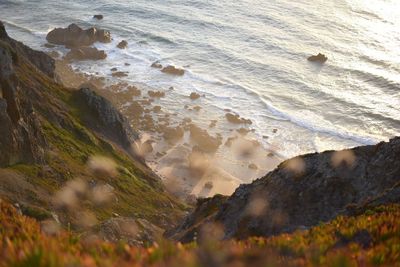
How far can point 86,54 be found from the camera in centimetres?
8806

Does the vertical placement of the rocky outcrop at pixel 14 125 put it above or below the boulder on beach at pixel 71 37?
above

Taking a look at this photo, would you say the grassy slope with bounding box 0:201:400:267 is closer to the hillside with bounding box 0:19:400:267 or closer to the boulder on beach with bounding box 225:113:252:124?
the hillside with bounding box 0:19:400:267

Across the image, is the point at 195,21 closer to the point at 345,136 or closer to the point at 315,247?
the point at 345,136

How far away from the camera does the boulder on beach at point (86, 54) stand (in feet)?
287

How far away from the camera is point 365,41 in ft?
322

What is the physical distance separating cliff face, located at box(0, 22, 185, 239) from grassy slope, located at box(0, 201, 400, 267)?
16223 mm

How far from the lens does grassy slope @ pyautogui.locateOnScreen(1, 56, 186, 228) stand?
3519 centimetres

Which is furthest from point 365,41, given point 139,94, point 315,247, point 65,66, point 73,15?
point 315,247

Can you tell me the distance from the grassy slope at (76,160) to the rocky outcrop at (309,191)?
1476 centimetres

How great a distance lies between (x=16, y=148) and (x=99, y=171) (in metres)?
9.36

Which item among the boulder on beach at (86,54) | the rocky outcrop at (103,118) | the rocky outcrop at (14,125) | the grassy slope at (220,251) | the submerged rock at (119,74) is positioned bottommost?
the submerged rock at (119,74)

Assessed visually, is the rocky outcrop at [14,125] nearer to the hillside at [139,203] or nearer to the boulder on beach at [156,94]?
the hillside at [139,203]

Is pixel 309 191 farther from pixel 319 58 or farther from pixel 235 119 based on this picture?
pixel 319 58

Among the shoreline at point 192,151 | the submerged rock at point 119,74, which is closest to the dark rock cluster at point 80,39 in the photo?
the submerged rock at point 119,74
